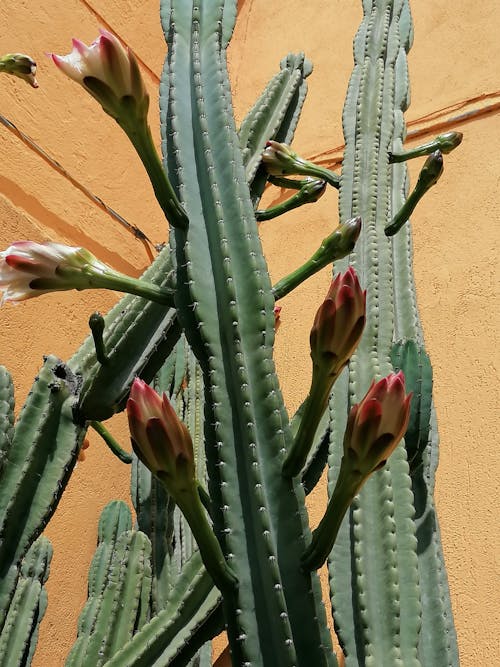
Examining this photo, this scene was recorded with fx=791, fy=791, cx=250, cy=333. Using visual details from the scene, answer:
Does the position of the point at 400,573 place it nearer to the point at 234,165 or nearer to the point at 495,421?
the point at 234,165

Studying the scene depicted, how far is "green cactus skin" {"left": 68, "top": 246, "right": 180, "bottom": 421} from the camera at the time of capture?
1.15 meters

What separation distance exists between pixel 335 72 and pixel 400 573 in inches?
115

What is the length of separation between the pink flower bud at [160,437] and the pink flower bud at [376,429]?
135 mm

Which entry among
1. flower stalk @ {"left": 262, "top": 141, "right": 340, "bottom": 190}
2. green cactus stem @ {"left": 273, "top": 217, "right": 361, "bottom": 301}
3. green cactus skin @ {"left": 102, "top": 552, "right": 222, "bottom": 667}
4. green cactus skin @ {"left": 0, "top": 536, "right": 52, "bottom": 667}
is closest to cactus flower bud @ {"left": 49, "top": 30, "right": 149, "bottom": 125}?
green cactus stem @ {"left": 273, "top": 217, "right": 361, "bottom": 301}

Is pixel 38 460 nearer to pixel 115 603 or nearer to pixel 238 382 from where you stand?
pixel 115 603

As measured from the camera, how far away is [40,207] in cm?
261

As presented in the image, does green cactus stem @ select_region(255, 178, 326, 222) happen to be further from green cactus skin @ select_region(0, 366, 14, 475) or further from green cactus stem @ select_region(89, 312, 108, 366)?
green cactus skin @ select_region(0, 366, 14, 475)

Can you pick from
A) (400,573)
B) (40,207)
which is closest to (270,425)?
(400,573)

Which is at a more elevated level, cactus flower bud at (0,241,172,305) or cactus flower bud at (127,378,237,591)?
cactus flower bud at (0,241,172,305)

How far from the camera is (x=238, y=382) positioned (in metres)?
0.73

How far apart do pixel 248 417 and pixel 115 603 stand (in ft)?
2.77

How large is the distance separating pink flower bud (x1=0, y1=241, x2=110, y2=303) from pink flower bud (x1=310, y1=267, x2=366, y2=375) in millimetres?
250

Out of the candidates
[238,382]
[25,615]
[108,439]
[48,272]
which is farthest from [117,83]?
[25,615]

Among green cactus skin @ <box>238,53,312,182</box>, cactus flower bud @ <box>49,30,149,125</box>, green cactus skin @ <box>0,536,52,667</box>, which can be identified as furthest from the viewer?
green cactus skin @ <box>238,53,312,182</box>
